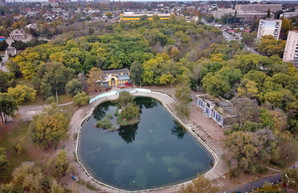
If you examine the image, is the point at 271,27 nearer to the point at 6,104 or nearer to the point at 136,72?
the point at 136,72

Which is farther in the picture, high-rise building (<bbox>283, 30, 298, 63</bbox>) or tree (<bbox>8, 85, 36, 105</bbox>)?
high-rise building (<bbox>283, 30, 298, 63</bbox>)

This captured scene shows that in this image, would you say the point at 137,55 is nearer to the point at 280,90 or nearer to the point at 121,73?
the point at 121,73

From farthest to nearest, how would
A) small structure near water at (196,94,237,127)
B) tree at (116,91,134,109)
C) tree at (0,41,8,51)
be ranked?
1. tree at (0,41,8,51)
2. tree at (116,91,134,109)
3. small structure near water at (196,94,237,127)

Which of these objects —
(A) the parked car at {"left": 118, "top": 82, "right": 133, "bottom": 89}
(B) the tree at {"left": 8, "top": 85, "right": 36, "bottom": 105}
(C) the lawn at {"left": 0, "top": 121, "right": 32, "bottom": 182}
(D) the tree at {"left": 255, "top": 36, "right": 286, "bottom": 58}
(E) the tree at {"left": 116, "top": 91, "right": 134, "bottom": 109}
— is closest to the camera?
(C) the lawn at {"left": 0, "top": 121, "right": 32, "bottom": 182}

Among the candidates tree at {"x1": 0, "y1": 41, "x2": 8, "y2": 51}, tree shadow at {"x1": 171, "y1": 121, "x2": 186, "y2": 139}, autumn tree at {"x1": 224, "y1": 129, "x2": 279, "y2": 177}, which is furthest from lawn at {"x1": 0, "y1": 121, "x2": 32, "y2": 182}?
tree at {"x1": 0, "y1": 41, "x2": 8, "y2": 51}

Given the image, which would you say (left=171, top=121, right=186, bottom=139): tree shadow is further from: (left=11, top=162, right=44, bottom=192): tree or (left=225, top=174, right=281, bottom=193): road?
(left=11, top=162, right=44, bottom=192): tree

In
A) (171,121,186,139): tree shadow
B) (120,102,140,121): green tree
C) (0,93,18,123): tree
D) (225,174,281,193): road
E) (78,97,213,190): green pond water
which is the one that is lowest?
(78,97,213,190): green pond water

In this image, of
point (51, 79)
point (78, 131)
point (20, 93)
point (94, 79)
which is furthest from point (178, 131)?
point (20, 93)

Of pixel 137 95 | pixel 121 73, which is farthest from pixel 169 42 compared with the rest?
pixel 137 95
